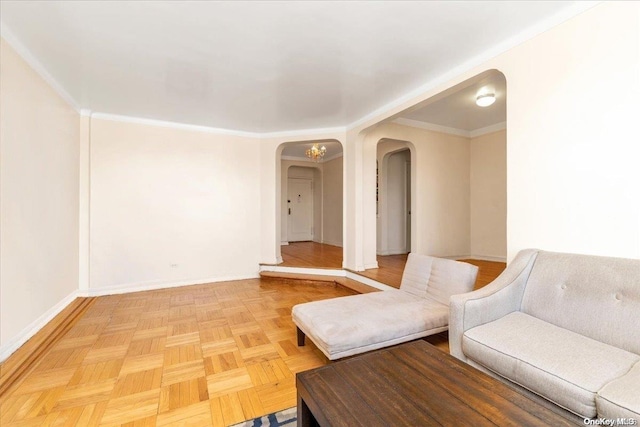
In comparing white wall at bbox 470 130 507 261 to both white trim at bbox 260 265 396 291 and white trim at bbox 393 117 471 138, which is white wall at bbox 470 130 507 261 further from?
white trim at bbox 260 265 396 291

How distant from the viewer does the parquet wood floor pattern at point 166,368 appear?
1.49 m

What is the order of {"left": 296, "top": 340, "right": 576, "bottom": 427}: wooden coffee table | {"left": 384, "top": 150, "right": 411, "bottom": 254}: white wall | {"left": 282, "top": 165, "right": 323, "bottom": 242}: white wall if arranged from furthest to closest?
{"left": 282, "top": 165, "right": 323, "bottom": 242}: white wall
{"left": 384, "top": 150, "right": 411, "bottom": 254}: white wall
{"left": 296, "top": 340, "right": 576, "bottom": 427}: wooden coffee table

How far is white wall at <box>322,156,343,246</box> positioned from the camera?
6.81m

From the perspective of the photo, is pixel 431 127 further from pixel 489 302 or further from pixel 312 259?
pixel 489 302

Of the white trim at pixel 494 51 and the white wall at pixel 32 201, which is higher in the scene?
the white trim at pixel 494 51

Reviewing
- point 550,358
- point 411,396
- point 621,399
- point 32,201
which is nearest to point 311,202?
point 32,201

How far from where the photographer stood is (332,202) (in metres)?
7.12

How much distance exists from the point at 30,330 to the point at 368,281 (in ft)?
11.0

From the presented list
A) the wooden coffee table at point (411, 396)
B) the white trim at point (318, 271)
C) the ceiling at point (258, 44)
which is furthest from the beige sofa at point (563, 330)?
the white trim at point (318, 271)

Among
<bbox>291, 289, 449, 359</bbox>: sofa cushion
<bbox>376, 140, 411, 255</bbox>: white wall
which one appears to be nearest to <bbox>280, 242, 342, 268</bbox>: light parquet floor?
<bbox>376, 140, 411, 255</bbox>: white wall

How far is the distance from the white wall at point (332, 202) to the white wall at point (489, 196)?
287cm

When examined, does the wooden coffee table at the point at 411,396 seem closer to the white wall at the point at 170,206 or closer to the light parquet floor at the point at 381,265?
the light parquet floor at the point at 381,265

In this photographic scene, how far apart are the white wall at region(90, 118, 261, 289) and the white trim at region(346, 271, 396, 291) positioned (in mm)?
1590

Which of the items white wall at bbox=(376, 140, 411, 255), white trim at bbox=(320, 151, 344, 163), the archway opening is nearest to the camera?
white wall at bbox=(376, 140, 411, 255)
